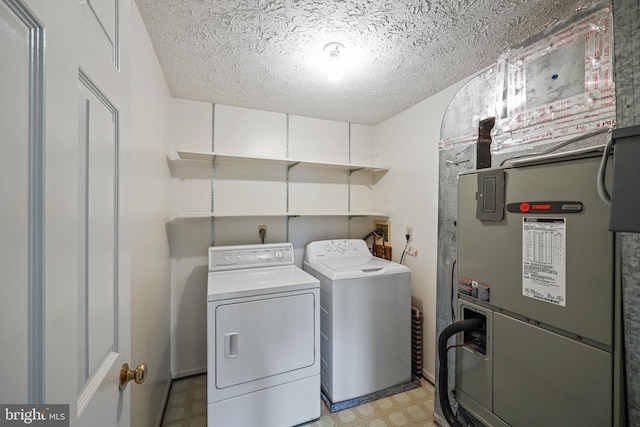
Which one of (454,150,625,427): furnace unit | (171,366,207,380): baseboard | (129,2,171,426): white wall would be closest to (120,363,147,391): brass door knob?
(129,2,171,426): white wall

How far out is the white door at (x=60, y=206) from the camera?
358 millimetres

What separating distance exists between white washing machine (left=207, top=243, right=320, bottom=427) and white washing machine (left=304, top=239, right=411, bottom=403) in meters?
0.18

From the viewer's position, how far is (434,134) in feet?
7.10

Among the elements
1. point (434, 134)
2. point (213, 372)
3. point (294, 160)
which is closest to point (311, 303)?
point (213, 372)

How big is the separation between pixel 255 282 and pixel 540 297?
157cm

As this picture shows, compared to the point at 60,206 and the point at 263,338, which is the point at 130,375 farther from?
the point at 263,338

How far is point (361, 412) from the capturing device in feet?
6.20

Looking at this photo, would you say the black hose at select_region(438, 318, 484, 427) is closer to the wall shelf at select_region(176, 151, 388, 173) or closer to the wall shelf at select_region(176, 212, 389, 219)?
the wall shelf at select_region(176, 212, 389, 219)

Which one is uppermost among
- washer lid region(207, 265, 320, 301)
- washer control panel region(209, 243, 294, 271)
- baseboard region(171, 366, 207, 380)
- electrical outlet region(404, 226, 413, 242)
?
electrical outlet region(404, 226, 413, 242)

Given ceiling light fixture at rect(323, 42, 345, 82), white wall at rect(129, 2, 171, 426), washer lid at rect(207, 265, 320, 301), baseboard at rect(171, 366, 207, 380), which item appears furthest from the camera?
baseboard at rect(171, 366, 207, 380)

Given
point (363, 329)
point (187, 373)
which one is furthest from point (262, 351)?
point (187, 373)

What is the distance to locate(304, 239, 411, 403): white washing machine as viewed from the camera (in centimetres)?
193

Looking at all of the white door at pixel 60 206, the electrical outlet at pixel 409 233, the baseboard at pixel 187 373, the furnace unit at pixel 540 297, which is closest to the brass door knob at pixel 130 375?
the white door at pixel 60 206

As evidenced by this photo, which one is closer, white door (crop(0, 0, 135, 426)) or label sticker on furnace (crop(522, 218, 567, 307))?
white door (crop(0, 0, 135, 426))
